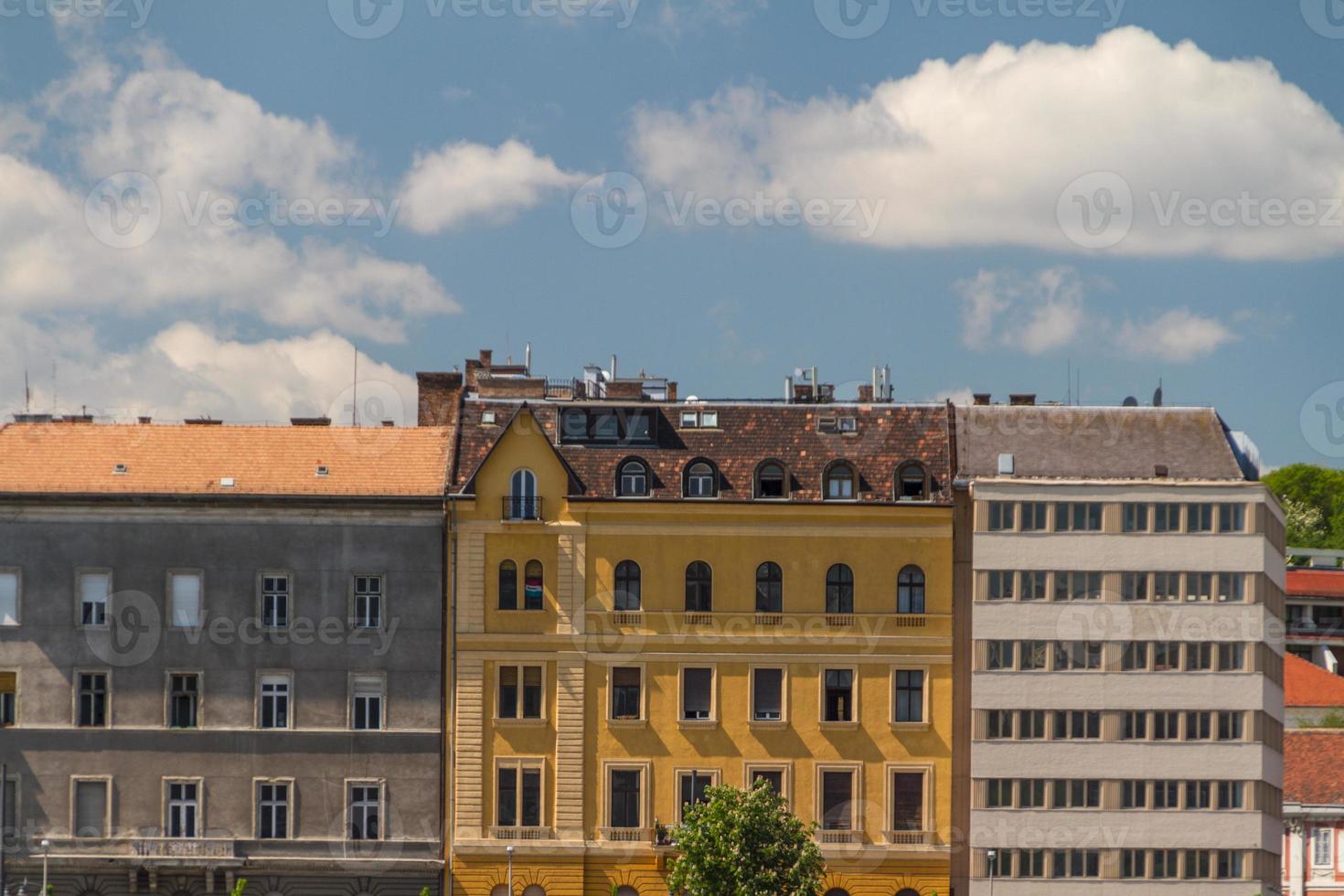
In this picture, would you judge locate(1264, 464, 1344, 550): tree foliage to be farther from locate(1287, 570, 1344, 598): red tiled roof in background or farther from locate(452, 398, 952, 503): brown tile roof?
locate(452, 398, 952, 503): brown tile roof

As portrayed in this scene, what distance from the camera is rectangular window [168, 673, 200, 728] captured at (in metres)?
81.1

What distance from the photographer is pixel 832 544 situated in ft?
Result: 270

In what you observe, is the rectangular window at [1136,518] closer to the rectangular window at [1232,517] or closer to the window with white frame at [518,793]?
the rectangular window at [1232,517]

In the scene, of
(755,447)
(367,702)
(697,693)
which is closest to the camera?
(367,702)

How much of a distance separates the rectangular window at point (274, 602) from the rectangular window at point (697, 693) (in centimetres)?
1457

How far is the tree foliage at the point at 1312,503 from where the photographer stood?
176 metres

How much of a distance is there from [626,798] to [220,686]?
1514 cm

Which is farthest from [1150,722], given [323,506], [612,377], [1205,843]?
[323,506]

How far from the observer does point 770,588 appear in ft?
270

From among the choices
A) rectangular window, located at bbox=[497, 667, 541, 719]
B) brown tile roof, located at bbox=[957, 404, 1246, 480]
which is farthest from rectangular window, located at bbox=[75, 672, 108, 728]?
brown tile roof, located at bbox=[957, 404, 1246, 480]

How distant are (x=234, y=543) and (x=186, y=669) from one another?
15.8 feet

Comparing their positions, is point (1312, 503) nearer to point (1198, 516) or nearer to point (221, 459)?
point (1198, 516)

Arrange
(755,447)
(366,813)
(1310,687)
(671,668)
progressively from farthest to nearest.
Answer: (1310,687), (755,447), (671,668), (366,813)

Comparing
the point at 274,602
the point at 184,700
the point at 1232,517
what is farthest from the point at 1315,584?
the point at 184,700
